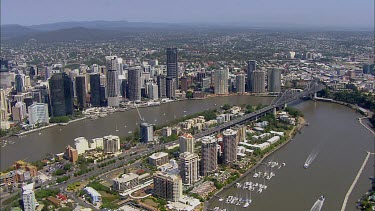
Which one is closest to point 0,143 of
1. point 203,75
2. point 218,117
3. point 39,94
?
point 39,94

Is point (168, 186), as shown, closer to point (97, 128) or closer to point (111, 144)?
point (111, 144)

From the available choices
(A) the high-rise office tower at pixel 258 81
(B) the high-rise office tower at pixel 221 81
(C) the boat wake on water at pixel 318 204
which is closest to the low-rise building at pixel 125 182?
(C) the boat wake on water at pixel 318 204

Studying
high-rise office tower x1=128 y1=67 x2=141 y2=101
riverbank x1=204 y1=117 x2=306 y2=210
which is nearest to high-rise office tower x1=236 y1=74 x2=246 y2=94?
high-rise office tower x1=128 y1=67 x2=141 y2=101

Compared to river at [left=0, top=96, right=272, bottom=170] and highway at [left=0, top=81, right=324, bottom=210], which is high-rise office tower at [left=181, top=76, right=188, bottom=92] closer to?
river at [left=0, top=96, right=272, bottom=170]

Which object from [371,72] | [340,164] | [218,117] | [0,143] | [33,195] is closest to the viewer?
[33,195]

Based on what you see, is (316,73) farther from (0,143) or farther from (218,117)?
(0,143)

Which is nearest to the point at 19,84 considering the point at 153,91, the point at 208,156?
the point at 153,91
